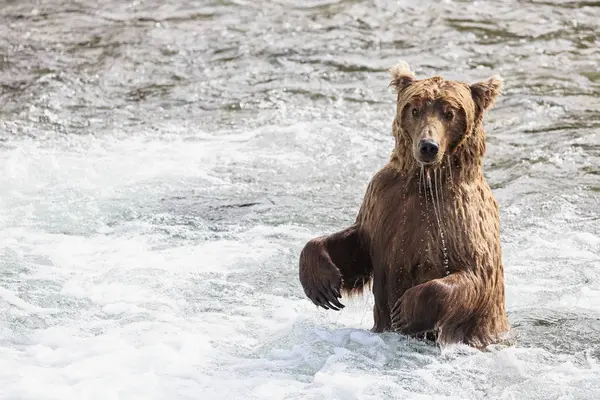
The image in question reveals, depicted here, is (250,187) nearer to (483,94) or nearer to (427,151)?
(483,94)

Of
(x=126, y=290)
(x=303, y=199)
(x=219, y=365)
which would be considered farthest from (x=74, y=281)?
(x=303, y=199)

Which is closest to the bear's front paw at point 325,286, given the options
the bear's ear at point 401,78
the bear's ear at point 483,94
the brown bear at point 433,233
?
the brown bear at point 433,233

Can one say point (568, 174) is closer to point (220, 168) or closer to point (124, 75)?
point (220, 168)

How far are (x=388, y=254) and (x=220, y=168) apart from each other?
11.6 ft

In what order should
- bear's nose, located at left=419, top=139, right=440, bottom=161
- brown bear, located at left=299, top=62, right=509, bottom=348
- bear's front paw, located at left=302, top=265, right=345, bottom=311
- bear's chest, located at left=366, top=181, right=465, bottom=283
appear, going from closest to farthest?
bear's nose, located at left=419, top=139, right=440, bottom=161
brown bear, located at left=299, top=62, right=509, bottom=348
bear's chest, located at left=366, top=181, right=465, bottom=283
bear's front paw, located at left=302, top=265, right=345, bottom=311

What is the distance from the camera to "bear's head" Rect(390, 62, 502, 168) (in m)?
5.77

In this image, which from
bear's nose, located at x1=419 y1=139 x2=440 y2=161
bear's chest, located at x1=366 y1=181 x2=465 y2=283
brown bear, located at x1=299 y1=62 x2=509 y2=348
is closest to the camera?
bear's nose, located at x1=419 y1=139 x2=440 y2=161

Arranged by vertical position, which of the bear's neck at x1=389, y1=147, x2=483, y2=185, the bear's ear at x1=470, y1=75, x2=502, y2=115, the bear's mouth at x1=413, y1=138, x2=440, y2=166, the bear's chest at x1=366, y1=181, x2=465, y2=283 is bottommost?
the bear's chest at x1=366, y1=181, x2=465, y2=283

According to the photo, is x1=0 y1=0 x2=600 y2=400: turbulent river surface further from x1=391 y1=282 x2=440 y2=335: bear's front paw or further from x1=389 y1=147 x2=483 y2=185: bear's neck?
x1=389 y1=147 x2=483 y2=185: bear's neck

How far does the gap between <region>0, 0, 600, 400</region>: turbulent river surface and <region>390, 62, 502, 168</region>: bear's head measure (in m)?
1.00

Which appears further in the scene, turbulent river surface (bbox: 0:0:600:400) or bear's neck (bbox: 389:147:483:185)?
turbulent river surface (bbox: 0:0:600:400)

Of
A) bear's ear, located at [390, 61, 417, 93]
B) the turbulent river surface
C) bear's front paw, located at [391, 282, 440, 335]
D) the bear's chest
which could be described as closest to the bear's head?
bear's ear, located at [390, 61, 417, 93]

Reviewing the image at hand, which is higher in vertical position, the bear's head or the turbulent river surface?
the bear's head

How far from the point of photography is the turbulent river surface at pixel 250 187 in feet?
20.5
